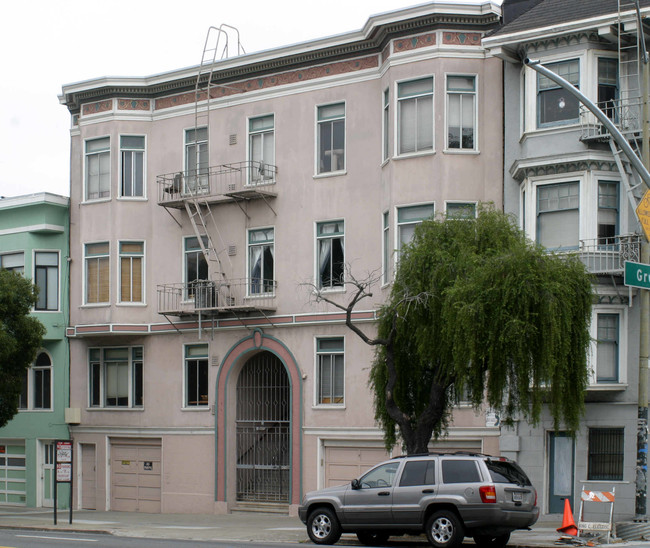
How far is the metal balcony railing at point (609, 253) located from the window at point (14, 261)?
18934 mm

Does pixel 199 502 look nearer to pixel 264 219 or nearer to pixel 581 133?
pixel 264 219

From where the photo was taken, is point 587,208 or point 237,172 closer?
point 587,208

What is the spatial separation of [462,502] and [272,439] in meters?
13.1

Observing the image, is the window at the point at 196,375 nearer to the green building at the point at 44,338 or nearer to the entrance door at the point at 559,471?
the green building at the point at 44,338

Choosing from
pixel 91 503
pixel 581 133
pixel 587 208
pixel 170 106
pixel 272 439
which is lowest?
pixel 91 503

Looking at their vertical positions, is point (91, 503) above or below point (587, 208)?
below

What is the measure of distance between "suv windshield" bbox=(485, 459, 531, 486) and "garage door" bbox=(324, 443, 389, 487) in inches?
361

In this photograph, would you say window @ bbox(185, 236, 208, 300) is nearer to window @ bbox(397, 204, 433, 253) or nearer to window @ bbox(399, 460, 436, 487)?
window @ bbox(397, 204, 433, 253)

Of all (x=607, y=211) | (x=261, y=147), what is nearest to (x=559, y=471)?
(x=607, y=211)

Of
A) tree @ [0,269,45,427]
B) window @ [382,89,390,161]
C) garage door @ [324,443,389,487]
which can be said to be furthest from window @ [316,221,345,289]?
tree @ [0,269,45,427]

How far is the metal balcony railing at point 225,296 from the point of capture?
98.7ft

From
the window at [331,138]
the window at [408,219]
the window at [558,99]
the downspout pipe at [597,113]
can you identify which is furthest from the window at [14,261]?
the downspout pipe at [597,113]

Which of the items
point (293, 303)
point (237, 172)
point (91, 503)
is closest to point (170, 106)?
point (237, 172)

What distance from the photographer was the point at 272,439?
30422mm
